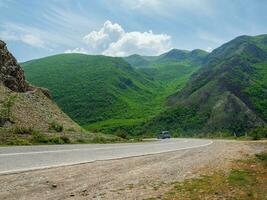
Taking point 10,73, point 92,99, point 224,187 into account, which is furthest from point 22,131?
point 92,99

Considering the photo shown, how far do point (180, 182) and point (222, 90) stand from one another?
4638 inches

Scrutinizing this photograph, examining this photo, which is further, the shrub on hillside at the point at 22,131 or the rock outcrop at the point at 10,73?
the rock outcrop at the point at 10,73

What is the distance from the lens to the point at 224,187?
1042cm

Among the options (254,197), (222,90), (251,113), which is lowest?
(254,197)

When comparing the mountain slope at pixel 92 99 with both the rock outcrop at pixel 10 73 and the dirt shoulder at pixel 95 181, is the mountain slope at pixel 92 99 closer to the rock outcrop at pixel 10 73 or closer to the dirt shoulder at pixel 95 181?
the rock outcrop at pixel 10 73

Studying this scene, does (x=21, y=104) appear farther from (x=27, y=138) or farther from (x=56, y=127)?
(x=27, y=138)

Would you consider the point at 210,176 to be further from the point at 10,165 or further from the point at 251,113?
the point at 251,113

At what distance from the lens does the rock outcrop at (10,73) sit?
45156mm

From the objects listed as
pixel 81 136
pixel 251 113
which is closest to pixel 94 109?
pixel 251 113

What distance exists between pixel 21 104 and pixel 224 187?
32.2 metres

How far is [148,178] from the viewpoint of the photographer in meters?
11.3

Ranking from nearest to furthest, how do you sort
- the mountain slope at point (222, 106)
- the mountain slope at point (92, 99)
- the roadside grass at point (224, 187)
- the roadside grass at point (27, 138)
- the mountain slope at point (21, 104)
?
the roadside grass at point (224, 187) → the roadside grass at point (27, 138) → the mountain slope at point (21, 104) → the mountain slope at point (222, 106) → the mountain slope at point (92, 99)

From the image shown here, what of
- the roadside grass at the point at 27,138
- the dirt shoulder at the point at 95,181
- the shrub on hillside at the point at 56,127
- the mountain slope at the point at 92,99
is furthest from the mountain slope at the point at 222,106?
the dirt shoulder at the point at 95,181

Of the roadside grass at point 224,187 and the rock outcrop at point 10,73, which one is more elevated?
the rock outcrop at point 10,73
